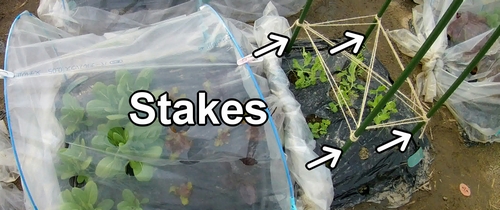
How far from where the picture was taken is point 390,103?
1.91m

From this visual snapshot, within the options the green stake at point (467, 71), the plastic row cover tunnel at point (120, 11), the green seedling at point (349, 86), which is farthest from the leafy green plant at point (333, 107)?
the plastic row cover tunnel at point (120, 11)

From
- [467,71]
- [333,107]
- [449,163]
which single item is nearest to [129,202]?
[333,107]

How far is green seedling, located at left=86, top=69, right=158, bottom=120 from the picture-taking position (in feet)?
4.63

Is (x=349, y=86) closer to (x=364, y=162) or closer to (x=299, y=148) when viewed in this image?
(x=364, y=162)

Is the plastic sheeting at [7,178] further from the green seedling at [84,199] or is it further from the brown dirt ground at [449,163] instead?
the green seedling at [84,199]

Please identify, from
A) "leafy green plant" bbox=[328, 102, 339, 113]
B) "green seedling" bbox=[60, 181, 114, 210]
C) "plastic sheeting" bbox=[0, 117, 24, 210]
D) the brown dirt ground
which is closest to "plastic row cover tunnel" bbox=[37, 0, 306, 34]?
the brown dirt ground

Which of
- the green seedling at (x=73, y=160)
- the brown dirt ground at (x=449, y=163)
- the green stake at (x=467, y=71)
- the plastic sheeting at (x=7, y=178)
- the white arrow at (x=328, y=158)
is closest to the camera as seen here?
the green seedling at (x=73, y=160)

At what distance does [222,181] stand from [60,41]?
2.53 feet

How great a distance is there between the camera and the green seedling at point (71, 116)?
1.39m

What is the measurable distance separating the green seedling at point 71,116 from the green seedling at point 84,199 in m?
0.18

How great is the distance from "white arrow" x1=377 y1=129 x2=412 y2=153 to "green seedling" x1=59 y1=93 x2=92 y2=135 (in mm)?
1108

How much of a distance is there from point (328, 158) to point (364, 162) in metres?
0.25

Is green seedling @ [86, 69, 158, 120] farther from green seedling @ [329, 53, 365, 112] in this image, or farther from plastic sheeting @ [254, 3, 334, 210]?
green seedling @ [329, 53, 365, 112]

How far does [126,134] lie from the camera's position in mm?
1407
